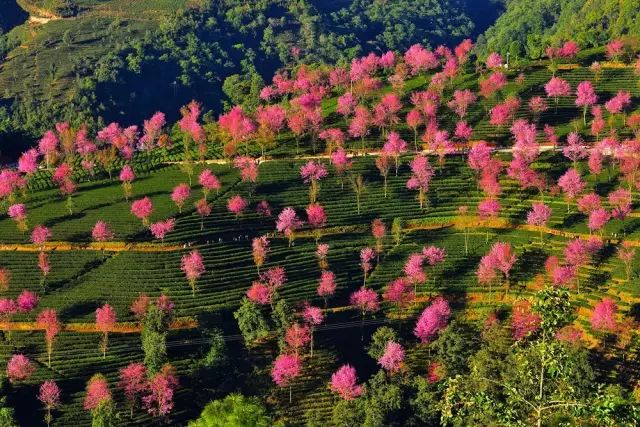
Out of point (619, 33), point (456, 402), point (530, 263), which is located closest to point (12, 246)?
point (530, 263)

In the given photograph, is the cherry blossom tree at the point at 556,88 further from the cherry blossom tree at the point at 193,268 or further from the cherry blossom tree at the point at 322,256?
the cherry blossom tree at the point at 193,268

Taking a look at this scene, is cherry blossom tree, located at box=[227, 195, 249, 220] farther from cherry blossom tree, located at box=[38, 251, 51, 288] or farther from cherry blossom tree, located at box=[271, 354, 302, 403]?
cherry blossom tree, located at box=[271, 354, 302, 403]

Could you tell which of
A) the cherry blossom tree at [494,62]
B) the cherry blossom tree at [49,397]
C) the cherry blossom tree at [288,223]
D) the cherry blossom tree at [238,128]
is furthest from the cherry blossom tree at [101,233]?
the cherry blossom tree at [494,62]

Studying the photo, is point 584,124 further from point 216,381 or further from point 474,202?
point 216,381

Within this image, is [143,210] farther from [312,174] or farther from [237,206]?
[312,174]

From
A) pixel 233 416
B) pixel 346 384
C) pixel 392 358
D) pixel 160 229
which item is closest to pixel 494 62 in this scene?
pixel 160 229

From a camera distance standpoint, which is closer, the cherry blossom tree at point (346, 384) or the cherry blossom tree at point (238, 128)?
the cherry blossom tree at point (346, 384)
